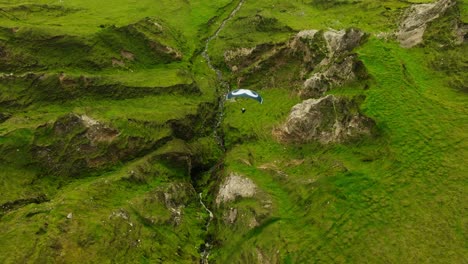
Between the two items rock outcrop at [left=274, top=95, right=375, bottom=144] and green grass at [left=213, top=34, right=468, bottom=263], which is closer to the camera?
green grass at [left=213, top=34, right=468, bottom=263]

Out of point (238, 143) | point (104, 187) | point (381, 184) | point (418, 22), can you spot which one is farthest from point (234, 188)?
point (418, 22)

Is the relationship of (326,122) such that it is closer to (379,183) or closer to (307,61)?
(379,183)

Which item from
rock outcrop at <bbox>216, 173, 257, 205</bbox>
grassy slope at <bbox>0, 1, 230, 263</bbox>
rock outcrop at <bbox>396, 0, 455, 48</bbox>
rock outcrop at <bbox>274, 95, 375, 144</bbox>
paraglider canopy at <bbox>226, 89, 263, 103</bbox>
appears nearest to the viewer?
grassy slope at <bbox>0, 1, 230, 263</bbox>

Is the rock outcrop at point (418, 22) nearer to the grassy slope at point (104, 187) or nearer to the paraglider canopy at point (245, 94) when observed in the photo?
the paraglider canopy at point (245, 94)

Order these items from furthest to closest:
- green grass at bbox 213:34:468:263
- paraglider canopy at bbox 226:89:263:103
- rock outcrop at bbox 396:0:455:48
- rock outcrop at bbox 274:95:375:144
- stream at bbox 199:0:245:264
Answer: paraglider canopy at bbox 226:89:263:103
rock outcrop at bbox 396:0:455:48
rock outcrop at bbox 274:95:375:144
stream at bbox 199:0:245:264
green grass at bbox 213:34:468:263

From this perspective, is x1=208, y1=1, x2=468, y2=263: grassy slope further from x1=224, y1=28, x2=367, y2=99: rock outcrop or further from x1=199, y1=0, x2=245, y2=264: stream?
x1=224, y1=28, x2=367, y2=99: rock outcrop

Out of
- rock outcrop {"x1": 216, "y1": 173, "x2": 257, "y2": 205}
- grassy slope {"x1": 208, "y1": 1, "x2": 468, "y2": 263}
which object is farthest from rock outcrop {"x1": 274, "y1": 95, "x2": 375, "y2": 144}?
rock outcrop {"x1": 216, "y1": 173, "x2": 257, "y2": 205}

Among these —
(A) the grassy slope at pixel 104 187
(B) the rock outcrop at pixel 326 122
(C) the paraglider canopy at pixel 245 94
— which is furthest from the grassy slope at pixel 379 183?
Answer: (C) the paraglider canopy at pixel 245 94

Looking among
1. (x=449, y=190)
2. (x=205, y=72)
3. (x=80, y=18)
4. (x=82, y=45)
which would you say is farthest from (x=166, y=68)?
(x=449, y=190)
